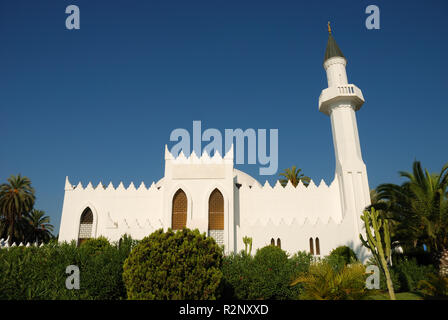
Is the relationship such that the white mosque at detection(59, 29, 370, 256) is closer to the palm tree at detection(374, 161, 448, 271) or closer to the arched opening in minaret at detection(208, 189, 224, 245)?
the arched opening in minaret at detection(208, 189, 224, 245)

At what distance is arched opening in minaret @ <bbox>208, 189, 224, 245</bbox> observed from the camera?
19.6m

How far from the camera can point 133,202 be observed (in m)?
22.9

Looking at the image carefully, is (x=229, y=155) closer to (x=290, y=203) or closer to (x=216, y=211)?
(x=216, y=211)

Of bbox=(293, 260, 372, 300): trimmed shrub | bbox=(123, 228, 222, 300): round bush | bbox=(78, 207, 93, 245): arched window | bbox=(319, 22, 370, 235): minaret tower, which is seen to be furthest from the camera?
bbox=(78, 207, 93, 245): arched window

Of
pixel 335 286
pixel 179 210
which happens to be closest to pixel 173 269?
pixel 335 286

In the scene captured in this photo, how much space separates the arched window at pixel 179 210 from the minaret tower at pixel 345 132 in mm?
11019

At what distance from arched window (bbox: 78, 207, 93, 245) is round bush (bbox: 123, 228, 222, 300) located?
15744 mm

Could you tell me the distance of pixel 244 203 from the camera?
2256 cm

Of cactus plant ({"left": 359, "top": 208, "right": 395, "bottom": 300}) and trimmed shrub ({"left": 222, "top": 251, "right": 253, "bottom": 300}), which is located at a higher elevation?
cactus plant ({"left": 359, "top": 208, "right": 395, "bottom": 300})

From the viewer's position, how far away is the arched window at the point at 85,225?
2211 cm

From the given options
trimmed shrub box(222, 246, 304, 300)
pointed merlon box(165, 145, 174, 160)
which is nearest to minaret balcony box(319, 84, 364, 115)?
pointed merlon box(165, 145, 174, 160)

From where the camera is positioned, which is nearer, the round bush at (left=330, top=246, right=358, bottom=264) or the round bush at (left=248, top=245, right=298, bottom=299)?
the round bush at (left=248, top=245, right=298, bottom=299)
